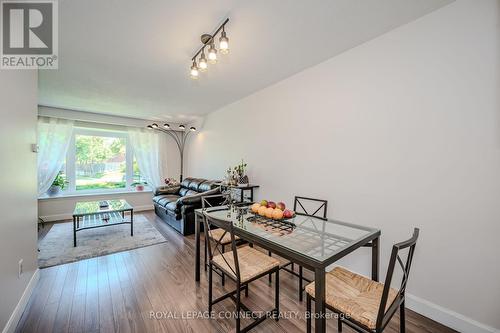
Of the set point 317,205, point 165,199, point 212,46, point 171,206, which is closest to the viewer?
point 212,46

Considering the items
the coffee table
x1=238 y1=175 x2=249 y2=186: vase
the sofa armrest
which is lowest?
the coffee table

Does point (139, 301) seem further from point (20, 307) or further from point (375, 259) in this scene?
point (375, 259)

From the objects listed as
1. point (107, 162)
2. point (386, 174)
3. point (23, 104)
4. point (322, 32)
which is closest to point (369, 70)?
point (322, 32)

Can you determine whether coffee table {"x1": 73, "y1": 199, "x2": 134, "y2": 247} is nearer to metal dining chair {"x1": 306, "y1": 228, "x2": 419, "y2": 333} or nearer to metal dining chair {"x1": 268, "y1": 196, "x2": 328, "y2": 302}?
metal dining chair {"x1": 268, "y1": 196, "x2": 328, "y2": 302}

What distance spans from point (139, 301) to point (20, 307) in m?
0.94

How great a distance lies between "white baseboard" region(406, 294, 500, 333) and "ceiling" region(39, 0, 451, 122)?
255 centimetres

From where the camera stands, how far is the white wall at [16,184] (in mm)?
1455

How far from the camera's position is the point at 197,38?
2072 millimetres

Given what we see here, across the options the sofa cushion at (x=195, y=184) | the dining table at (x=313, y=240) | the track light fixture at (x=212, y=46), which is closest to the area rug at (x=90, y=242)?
the sofa cushion at (x=195, y=184)

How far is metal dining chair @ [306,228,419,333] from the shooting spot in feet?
3.47

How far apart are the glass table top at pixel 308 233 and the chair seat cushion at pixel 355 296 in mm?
273

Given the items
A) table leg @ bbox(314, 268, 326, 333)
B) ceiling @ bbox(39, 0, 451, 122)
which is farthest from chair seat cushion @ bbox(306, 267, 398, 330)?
ceiling @ bbox(39, 0, 451, 122)

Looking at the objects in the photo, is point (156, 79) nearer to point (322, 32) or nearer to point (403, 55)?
point (322, 32)

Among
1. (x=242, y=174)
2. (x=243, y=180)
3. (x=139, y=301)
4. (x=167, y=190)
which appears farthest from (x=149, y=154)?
(x=139, y=301)
